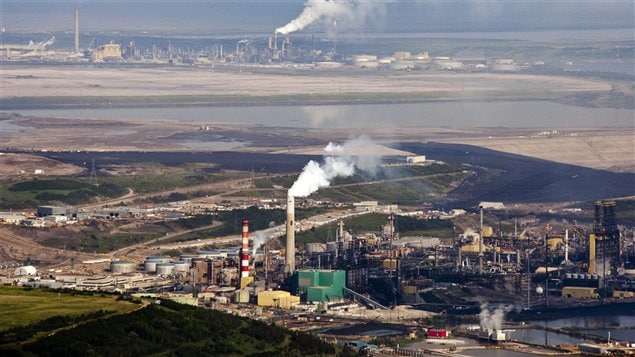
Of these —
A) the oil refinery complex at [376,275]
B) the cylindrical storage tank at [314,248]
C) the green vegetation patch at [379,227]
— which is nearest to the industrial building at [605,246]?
the oil refinery complex at [376,275]

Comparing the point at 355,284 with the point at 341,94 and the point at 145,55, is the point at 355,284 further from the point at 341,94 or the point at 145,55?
the point at 145,55

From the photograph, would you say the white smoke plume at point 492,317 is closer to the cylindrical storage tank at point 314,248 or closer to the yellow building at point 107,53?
the cylindrical storage tank at point 314,248

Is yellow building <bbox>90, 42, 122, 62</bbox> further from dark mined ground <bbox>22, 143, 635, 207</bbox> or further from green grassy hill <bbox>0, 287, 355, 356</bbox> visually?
green grassy hill <bbox>0, 287, 355, 356</bbox>

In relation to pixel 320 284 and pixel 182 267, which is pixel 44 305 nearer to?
pixel 320 284

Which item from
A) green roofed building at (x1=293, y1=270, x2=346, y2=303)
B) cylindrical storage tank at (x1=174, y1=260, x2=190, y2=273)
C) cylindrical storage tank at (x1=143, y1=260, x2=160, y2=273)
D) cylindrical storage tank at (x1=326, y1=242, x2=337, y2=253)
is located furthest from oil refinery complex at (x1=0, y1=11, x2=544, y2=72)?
green roofed building at (x1=293, y1=270, x2=346, y2=303)

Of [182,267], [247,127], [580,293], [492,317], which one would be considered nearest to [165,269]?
[182,267]

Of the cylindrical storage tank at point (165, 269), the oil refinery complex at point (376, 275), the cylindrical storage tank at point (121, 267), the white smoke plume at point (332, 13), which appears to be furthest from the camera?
the white smoke plume at point (332, 13)
